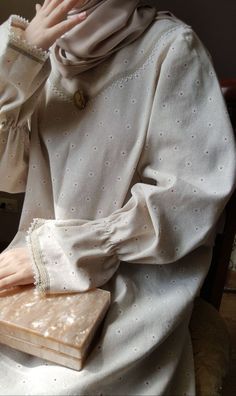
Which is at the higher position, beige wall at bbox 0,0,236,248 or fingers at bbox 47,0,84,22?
fingers at bbox 47,0,84,22

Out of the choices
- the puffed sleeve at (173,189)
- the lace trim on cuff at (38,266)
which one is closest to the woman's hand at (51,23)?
the puffed sleeve at (173,189)

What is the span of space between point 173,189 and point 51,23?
0.35 metres

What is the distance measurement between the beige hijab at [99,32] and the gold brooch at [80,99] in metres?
0.04

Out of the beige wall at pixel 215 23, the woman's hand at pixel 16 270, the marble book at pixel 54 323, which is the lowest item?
the marble book at pixel 54 323

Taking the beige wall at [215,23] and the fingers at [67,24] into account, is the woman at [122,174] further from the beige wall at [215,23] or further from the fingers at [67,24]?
the beige wall at [215,23]

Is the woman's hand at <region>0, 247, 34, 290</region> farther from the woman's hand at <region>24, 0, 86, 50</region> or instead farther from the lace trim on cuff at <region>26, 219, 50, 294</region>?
the woman's hand at <region>24, 0, 86, 50</region>

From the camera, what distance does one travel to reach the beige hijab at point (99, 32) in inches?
26.0

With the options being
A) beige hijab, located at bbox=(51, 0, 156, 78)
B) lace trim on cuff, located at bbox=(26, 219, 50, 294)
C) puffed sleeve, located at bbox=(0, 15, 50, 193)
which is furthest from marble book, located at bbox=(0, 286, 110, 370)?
beige hijab, located at bbox=(51, 0, 156, 78)

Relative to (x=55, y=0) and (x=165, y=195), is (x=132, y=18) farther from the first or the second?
(x=165, y=195)

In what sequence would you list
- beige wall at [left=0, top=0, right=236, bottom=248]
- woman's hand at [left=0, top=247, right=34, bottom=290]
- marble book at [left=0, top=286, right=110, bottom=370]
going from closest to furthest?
marble book at [left=0, top=286, right=110, bottom=370] → woman's hand at [left=0, top=247, right=34, bottom=290] → beige wall at [left=0, top=0, right=236, bottom=248]

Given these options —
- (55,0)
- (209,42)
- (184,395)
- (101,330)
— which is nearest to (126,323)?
(101,330)

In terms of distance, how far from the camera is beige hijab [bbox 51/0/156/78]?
2.16ft

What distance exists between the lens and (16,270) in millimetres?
703

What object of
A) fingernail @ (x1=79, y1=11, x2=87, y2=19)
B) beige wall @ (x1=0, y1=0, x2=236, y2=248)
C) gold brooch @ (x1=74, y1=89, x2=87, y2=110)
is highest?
fingernail @ (x1=79, y1=11, x2=87, y2=19)
